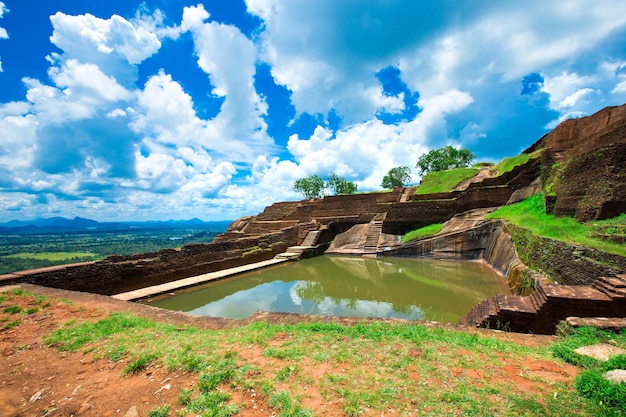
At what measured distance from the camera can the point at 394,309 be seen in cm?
689

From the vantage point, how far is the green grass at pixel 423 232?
14.6 meters

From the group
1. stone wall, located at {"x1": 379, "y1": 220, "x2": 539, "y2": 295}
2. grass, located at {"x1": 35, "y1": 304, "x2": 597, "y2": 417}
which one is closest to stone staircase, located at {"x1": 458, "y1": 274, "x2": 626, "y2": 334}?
grass, located at {"x1": 35, "y1": 304, "x2": 597, "y2": 417}

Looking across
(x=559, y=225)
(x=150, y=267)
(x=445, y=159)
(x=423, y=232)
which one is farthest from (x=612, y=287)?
(x=445, y=159)

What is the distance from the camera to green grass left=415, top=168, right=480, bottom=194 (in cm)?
2044

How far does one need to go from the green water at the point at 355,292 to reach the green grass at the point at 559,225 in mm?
2092

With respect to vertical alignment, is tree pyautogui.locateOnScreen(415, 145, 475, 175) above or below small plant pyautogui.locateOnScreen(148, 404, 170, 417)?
above

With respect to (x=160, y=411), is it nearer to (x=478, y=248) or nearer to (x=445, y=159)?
(x=478, y=248)

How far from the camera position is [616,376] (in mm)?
2160

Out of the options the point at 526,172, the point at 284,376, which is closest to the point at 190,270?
the point at 284,376

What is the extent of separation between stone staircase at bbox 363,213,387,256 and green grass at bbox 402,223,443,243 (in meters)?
1.65

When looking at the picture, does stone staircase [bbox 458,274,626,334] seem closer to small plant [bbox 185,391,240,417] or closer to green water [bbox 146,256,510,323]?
green water [bbox 146,256,510,323]

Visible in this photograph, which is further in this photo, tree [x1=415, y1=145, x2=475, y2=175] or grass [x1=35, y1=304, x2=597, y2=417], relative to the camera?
tree [x1=415, y1=145, x2=475, y2=175]

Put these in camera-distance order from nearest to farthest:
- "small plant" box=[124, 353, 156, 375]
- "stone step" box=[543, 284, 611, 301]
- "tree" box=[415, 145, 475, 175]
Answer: "small plant" box=[124, 353, 156, 375]
"stone step" box=[543, 284, 611, 301]
"tree" box=[415, 145, 475, 175]

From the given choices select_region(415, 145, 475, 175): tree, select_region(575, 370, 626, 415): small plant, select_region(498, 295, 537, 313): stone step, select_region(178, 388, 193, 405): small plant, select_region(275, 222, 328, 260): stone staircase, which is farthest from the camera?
select_region(415, 145, 475, 175): tree
